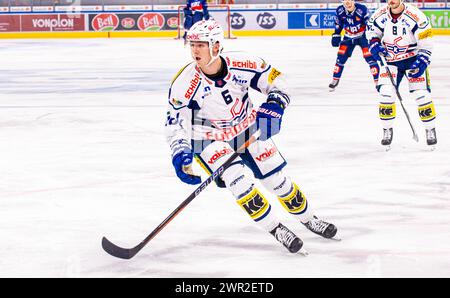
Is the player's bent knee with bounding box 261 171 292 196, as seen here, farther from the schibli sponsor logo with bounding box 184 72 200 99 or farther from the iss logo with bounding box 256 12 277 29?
the iss logo with bounding box 256 12 277 29

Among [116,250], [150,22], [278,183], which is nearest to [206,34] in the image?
[278,183]

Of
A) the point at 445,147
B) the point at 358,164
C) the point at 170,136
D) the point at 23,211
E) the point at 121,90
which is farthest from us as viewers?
the point at 121,90

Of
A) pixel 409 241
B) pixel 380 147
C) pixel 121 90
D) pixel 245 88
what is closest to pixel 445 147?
pixel 380 147

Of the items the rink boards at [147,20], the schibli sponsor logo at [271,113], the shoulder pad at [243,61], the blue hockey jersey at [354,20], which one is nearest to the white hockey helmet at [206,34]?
the shoulder pad at [243,61]

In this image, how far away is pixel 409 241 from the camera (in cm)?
499

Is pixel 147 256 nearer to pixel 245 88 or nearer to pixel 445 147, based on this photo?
pixel 245 88

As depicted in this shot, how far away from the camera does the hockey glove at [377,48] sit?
814 cm

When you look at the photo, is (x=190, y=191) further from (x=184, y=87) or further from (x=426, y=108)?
(x=426, y=108)

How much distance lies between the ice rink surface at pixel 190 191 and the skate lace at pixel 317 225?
0.07m

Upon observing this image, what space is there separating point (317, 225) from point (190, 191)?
1620mm

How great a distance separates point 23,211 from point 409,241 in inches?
98.9

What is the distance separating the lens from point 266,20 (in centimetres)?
2644

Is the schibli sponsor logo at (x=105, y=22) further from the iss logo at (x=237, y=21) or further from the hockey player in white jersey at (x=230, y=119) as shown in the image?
the hockey player in white jersey at (x=230, y=119)

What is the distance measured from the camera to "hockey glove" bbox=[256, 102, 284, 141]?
4594 millimetres
